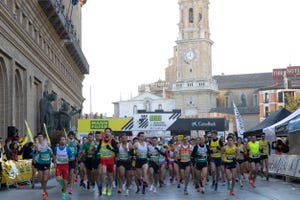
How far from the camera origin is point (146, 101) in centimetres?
13488

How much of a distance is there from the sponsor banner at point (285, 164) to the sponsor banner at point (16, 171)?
10053mm

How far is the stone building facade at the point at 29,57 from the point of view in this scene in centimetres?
2689

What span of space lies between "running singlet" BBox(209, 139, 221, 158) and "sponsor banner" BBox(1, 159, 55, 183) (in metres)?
6.70

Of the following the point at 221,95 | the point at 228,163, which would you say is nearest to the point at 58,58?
the point at 228,163

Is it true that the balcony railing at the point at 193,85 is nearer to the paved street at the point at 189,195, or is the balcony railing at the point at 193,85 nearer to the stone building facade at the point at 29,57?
the stone building facade at the point at 29,57

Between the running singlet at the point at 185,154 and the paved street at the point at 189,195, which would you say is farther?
the running singlet at the point at 185,154

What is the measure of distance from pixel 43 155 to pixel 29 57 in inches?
657

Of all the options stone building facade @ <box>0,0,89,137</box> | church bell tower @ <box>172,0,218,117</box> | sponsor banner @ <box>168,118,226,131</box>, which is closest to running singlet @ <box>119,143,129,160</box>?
stone building facade @ <box>0,0,89,137</box>

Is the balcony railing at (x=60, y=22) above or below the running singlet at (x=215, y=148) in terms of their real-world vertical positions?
above

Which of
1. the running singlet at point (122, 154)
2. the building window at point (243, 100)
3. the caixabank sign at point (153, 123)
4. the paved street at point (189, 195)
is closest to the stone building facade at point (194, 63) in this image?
the building window at point (243, 100)

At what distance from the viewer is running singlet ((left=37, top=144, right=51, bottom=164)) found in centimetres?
1608

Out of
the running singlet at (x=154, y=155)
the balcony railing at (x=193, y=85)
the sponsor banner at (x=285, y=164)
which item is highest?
the balcony railing at (x=193, y=85)

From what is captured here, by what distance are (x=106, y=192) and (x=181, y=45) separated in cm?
11660

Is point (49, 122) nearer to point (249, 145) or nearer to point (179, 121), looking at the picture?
point (179, 121)
